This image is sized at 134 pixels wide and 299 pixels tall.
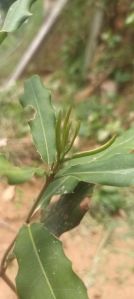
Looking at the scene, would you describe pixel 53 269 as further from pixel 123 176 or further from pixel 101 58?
pixel 101 58

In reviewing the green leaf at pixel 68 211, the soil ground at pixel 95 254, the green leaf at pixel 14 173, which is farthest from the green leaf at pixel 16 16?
the soil ground at pixel 95 254

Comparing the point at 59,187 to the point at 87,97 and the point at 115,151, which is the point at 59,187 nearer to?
the point at 115,151

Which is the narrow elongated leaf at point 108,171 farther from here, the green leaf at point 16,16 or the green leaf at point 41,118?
the green leaf at point 16,16

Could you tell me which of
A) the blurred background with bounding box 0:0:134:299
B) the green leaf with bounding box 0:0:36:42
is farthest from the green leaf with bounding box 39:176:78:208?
the blurred background with bounding box 0:0:134:299

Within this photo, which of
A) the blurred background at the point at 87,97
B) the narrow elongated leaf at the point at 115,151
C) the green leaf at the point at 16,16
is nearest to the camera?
the green leaf at the point at 16,16

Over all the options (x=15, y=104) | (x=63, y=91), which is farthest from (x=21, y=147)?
(x=63, y=91)
